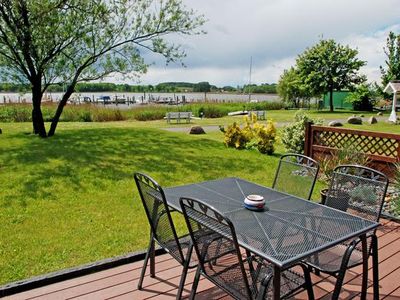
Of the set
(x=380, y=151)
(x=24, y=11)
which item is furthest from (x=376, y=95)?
(x=24, y=11)

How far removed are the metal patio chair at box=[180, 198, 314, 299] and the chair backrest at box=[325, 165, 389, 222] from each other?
0.87 meters

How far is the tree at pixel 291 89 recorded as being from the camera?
29.7m

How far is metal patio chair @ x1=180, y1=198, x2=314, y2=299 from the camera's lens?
63.2 inches

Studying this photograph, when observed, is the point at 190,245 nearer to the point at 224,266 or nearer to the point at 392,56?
the point at 224,266

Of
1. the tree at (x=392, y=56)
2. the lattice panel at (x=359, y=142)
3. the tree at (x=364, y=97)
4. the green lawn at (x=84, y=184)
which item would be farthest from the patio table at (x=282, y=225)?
the tree at (x=364, y=97)

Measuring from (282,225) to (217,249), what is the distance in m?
0.42

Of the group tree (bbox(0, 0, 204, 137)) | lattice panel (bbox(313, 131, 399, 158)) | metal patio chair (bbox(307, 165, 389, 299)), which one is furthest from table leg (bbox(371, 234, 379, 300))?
tree (bbox(0, 0, 204, 137))

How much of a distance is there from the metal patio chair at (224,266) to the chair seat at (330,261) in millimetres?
138

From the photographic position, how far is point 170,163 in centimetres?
679

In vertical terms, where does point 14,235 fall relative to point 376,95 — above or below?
below

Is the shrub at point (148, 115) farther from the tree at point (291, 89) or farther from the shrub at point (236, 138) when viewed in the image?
the tree at point (291, 89)

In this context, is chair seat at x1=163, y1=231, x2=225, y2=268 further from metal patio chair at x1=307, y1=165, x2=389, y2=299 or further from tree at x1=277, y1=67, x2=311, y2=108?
tree at x1=277, y1=67, x2=311, y2=108

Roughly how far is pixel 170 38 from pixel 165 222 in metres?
9.72

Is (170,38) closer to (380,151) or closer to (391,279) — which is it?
(380,151)
